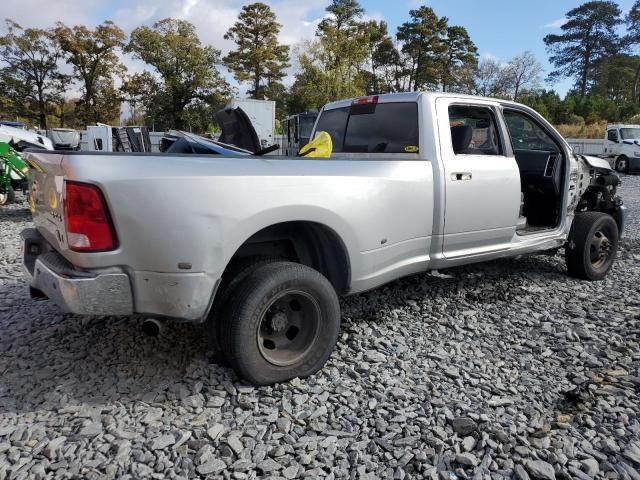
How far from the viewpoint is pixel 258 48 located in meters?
43.9

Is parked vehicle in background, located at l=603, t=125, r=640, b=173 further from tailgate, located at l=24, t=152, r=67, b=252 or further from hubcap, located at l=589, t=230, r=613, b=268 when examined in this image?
tailgate, located at l=24, t=152, r=67, b=252

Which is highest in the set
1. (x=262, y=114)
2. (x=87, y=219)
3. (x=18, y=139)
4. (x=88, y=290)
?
(x=262, y=114)

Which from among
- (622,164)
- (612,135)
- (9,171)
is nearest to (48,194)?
(9,171)

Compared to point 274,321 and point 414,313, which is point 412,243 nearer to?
point 414,313

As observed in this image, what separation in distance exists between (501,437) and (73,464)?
1974mm

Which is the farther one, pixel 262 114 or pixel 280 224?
pixel 262 114

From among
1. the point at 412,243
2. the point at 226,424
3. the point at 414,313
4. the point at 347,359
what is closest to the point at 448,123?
the point at 412,243

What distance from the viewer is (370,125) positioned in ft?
13.6

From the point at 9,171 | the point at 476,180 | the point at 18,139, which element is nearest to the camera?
the point at 476,180

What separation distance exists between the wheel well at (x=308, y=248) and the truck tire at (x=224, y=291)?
0.09m

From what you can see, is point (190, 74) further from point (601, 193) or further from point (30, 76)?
point (601, 193)

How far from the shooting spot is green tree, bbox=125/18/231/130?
126 ft

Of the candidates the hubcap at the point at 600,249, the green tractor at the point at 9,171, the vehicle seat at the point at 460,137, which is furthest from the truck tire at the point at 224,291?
the green tractor at the point at 9,171

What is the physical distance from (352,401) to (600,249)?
377cm
